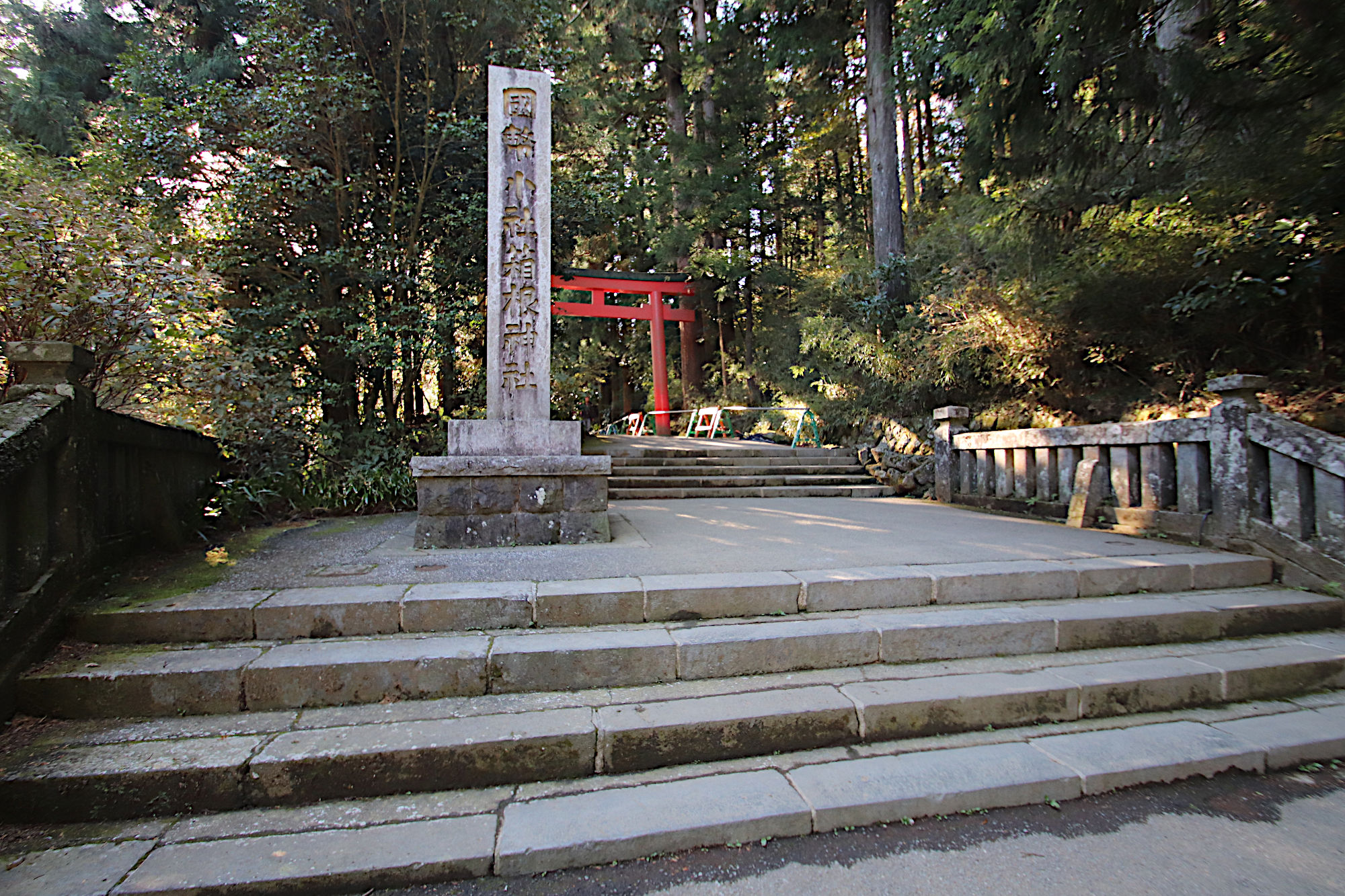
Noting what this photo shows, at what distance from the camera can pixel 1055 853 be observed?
1.80 meters

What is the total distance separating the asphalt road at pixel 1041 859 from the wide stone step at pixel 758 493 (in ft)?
17.6

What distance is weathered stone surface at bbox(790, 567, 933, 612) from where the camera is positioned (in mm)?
2988

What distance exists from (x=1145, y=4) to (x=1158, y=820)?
5701 mm

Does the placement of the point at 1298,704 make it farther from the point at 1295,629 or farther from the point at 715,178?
the point at 715,178

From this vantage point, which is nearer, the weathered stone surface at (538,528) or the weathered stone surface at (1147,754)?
the weathered stone surface at (1147,754)

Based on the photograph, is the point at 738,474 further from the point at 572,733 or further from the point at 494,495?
the point at 572,733

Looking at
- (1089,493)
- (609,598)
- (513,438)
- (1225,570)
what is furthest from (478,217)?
(1225,570)

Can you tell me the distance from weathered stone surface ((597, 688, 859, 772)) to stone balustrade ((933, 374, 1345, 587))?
11.1 feet

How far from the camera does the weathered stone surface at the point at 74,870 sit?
1.54m

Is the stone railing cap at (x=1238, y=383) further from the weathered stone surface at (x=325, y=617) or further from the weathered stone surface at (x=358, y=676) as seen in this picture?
the weathered stone surface at (x=325, y=617)

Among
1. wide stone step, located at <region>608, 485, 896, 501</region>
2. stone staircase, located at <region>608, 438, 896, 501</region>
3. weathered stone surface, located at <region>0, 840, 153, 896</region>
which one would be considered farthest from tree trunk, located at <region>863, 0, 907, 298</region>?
weathered stone surface, located at <region>0, 840, 153, 896</region>

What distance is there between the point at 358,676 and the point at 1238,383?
17.4 feet

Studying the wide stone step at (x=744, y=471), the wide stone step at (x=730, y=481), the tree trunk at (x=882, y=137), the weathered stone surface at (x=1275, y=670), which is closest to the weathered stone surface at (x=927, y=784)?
the weathered stone surface at (x=1275, y=670)

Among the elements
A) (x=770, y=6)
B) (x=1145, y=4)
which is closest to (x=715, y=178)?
(x=770, y=6)
